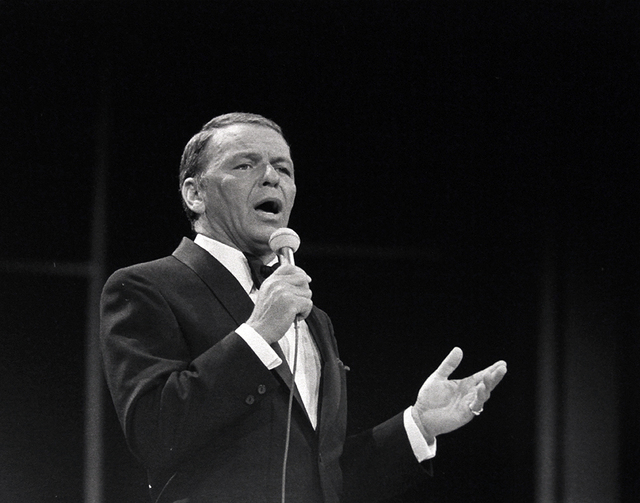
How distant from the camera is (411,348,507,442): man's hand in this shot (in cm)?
172

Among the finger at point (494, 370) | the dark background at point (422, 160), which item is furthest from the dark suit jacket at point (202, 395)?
the dark background at point (422, 160)

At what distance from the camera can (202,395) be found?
1.33 m

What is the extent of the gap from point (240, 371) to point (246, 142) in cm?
59

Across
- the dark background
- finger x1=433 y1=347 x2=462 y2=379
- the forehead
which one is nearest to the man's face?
the forehead

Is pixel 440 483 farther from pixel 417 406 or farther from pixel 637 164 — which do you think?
pixel 637 164

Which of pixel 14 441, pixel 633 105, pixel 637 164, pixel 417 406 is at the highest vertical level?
pixel 633 105

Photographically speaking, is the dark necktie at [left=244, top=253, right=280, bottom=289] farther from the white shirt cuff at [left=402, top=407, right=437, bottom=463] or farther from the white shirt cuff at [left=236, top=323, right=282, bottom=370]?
the white shirt cuff at [left=402, top=407, right=437, bottom=463]

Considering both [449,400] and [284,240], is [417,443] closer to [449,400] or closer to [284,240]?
[449,400]

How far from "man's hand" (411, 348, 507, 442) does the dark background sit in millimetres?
696

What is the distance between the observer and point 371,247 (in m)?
2.57

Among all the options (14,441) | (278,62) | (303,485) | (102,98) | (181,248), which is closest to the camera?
(303,485)

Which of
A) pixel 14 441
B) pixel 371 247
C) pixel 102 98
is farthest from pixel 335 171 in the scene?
pixel 14 441

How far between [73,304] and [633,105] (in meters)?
1.83

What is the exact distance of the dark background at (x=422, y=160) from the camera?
92.3 inches
